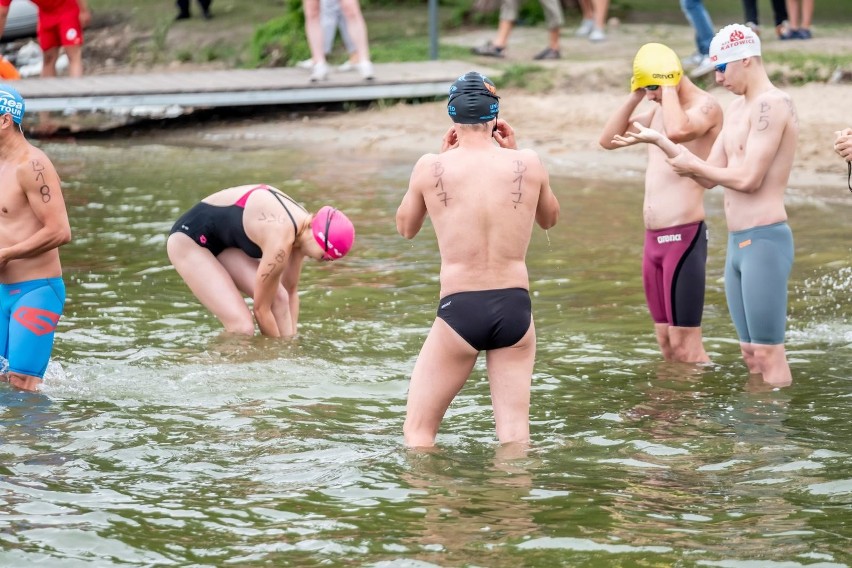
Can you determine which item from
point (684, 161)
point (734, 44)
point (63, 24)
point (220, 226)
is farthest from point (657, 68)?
point (63, 24)

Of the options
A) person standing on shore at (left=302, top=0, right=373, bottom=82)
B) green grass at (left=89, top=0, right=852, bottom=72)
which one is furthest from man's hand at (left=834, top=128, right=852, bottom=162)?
green grass at (left=89, top=0, right=852, bottom=72)

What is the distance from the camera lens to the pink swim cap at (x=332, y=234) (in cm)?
799

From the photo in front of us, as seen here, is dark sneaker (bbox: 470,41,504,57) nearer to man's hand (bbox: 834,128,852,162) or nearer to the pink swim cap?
the pink swim cap

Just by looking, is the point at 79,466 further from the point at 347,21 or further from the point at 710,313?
the point at 347,21

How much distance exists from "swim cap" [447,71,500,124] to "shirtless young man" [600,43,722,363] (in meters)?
2.09

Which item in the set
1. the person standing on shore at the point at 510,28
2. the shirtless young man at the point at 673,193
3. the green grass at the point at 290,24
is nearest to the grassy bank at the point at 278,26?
the green grass at the point at 290,24

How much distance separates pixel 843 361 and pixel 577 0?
14.5 meters

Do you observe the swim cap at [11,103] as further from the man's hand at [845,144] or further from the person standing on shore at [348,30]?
the person standing on shore at [348,30]

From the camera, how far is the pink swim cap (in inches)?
314

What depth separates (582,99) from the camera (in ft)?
54.4

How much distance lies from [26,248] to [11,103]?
0.82 m

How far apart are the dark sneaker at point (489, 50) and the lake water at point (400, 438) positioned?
7054mm

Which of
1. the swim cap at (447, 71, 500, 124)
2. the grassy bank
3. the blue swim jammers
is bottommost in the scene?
the blue swim jammers

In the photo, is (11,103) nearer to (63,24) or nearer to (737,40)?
(737,40)
